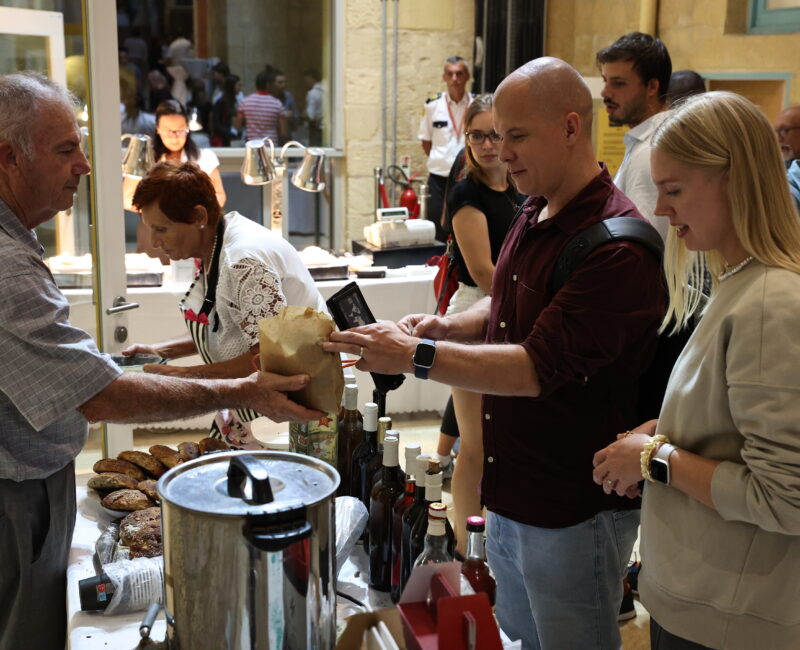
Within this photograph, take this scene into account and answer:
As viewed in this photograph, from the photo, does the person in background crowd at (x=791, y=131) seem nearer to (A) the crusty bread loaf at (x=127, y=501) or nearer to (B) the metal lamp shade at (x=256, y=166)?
(B) the metal lamp shade at (x=256, y=166)

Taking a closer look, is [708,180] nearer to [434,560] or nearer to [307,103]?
[434,560]

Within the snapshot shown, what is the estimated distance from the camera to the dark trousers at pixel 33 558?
172cm

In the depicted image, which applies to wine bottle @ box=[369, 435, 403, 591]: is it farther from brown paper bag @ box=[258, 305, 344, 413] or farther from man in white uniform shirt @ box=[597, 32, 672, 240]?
man in white uniform shirt @ box=[597, 32, 672, 240]

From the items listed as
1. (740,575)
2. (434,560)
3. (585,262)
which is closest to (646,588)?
(740,575)

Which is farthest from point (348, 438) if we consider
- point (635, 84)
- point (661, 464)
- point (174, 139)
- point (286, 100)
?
point (286, 100)

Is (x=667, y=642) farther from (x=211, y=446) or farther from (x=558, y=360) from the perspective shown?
(x=211, y=446)

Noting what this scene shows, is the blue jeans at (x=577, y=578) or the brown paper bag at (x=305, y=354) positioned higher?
the brown paper bag at (x=305, y=354)

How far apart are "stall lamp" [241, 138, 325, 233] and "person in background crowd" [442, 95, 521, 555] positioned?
1062 mm

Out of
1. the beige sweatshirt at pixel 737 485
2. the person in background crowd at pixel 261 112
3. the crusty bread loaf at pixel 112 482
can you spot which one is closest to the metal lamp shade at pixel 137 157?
the crusty bread loaf at pixel 112 482

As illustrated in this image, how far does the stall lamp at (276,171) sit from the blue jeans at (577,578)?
8.72 ft

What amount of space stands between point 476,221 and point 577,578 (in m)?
1.72

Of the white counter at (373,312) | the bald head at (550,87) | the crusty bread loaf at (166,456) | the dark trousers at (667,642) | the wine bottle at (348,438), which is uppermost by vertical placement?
the bald head at (550,87)

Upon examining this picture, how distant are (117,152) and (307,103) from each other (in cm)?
557

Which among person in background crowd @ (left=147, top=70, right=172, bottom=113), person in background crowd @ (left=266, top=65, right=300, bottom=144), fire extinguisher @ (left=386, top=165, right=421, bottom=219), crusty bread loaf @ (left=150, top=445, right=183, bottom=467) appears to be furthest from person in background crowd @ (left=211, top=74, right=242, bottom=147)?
crusty bread loaf @ (left=150, top=445, right=183, bottom=467)
